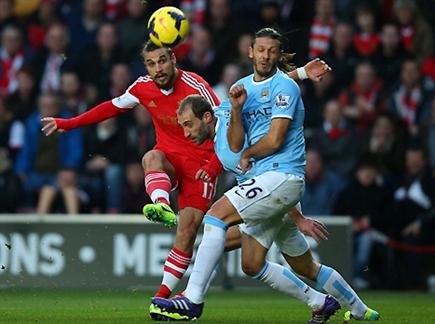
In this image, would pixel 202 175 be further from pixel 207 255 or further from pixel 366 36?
pixel 366 36

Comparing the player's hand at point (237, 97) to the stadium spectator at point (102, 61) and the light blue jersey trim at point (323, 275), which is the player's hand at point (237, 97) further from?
the stadium spectator at point (102, 61)

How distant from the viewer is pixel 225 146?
386 inches

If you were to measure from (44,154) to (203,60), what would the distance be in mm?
2615

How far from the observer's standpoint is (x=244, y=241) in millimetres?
9766

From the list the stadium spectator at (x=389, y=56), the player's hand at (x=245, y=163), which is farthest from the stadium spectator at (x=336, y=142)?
the player's hand at (x=245, y=163)

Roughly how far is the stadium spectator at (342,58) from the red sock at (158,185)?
748 cm

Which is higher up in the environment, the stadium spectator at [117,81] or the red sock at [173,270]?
the stadium spectator at [117,81]

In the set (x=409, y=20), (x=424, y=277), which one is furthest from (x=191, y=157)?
(x=409, y=20)

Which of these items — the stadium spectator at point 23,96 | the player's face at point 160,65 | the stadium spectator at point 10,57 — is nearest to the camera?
the player's face at point 160,65

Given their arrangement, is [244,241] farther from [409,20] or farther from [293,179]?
[409,20]

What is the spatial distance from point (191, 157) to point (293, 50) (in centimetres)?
715

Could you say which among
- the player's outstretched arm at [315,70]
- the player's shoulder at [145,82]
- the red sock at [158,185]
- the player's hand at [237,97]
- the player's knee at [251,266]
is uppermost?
the player's outstretched arm at [315,70]

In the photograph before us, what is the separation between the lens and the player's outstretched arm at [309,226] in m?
9.54

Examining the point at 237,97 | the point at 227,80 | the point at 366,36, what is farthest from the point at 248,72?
the point at 237,97
